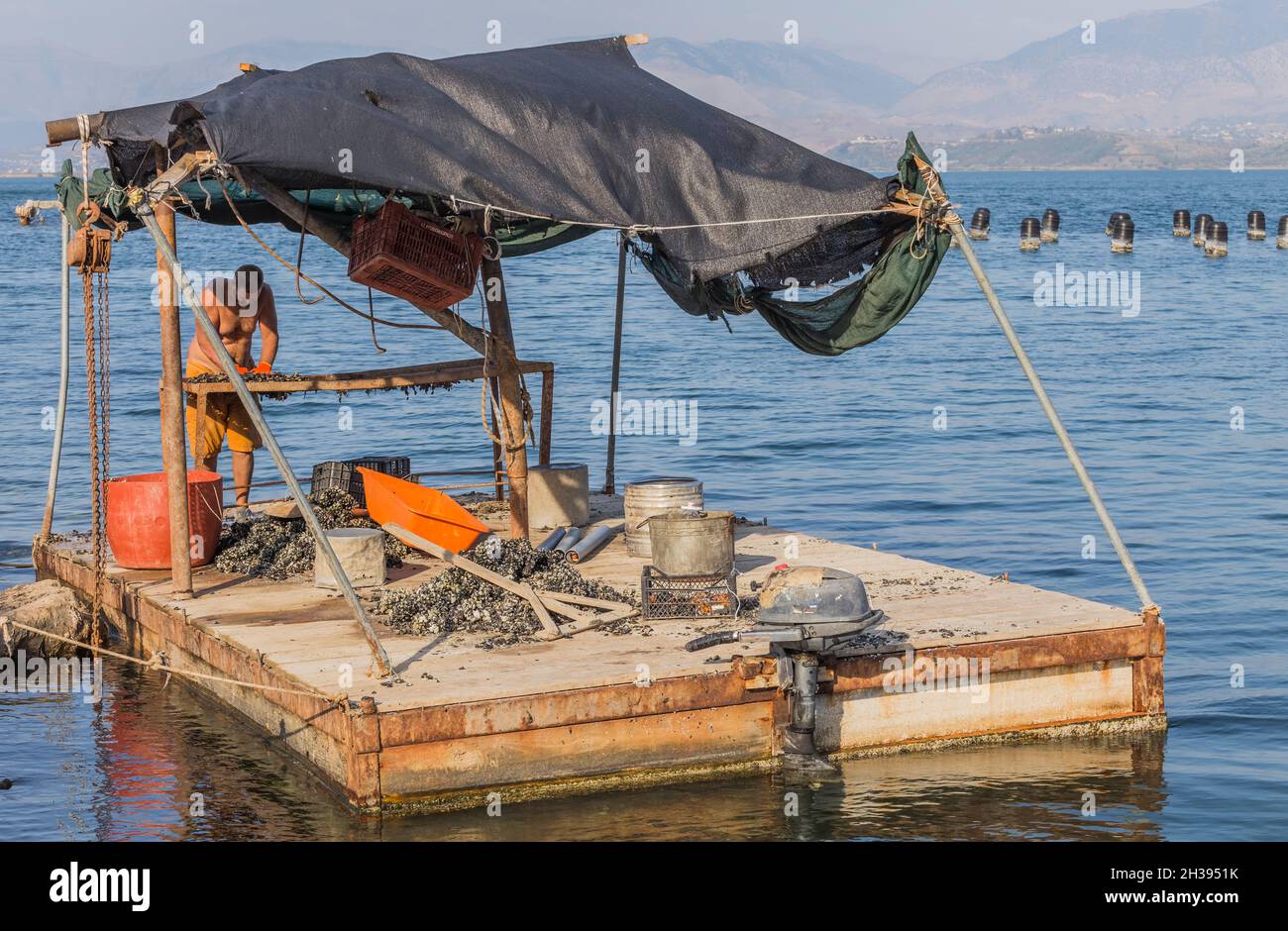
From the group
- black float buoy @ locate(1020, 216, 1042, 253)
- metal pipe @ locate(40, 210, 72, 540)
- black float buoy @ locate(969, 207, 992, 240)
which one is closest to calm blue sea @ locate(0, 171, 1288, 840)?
metal pipe @ locate(40, 210, 72, 540)

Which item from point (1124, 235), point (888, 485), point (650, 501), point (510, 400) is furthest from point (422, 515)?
point (1124, 235)

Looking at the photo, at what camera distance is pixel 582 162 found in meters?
10.6

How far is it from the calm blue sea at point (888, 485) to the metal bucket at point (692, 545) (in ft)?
5.51

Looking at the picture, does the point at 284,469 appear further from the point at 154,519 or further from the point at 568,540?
the point at 568,540

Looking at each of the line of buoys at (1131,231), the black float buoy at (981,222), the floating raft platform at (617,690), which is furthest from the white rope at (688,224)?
the black float buoy at (981,222)

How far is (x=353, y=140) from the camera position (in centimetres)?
1009

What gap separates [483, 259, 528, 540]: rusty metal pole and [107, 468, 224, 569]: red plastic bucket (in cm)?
215

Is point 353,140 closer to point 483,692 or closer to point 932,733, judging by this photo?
point 483,692

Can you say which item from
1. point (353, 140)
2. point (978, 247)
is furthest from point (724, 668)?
point (978, 247)

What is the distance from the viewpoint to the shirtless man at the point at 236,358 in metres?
13.9

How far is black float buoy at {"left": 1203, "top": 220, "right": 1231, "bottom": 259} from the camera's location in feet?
216

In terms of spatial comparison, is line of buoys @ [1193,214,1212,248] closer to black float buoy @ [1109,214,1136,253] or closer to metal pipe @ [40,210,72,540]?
black float buoy @ [1109,214,1136,253]

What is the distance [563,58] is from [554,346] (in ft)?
92.3

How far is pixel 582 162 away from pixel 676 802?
4075mm
